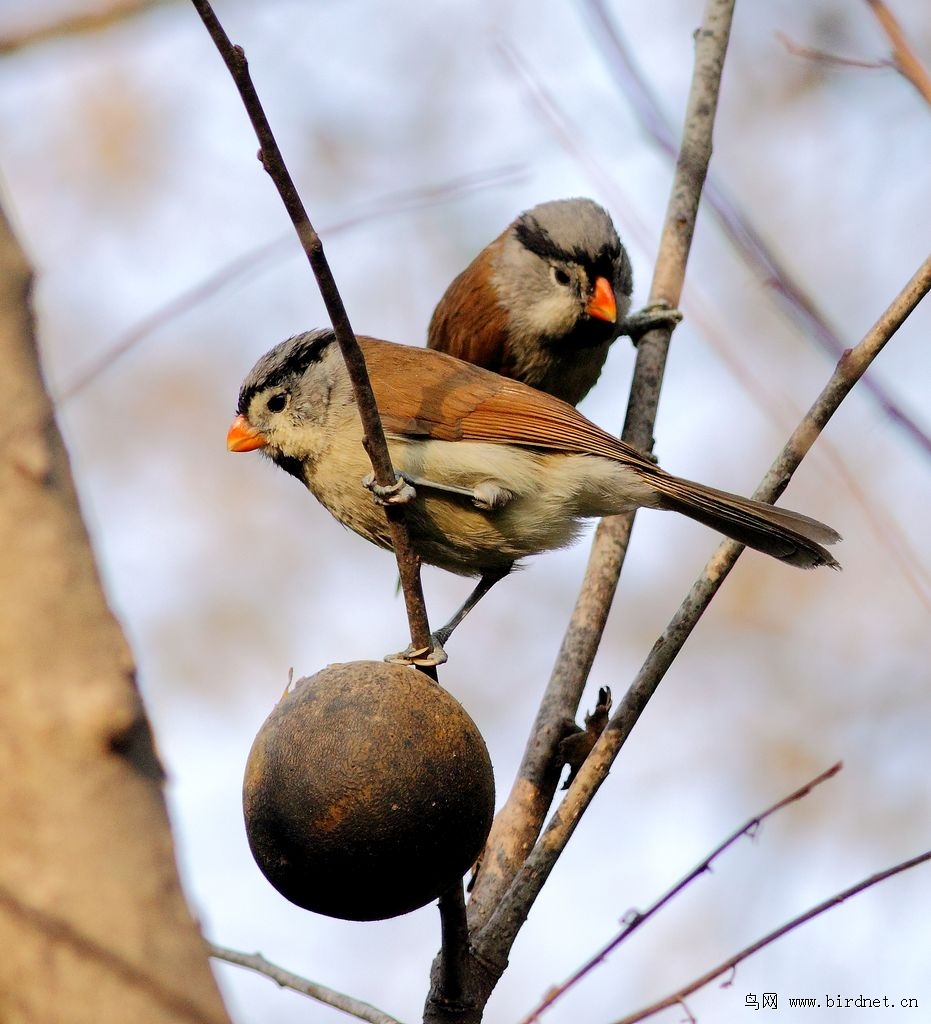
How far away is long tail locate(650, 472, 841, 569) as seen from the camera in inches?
139

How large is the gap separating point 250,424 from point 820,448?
2.26m

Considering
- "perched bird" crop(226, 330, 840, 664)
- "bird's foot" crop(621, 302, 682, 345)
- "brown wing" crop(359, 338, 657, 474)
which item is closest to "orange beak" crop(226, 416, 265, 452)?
"perched bird" crop(226, 330, 840, 664)

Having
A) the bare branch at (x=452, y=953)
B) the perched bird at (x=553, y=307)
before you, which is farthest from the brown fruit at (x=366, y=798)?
the perched bird at (x=553, y=307)

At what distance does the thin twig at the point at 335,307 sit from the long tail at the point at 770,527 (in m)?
1.20

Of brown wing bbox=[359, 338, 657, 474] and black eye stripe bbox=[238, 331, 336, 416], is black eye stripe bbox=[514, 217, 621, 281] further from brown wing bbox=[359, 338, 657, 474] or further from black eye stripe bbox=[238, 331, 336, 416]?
black eye stripe bbox=[238, 331, 336, 416]

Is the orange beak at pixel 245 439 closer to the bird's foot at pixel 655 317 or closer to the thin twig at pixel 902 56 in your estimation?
the bird's foot at pixel 655 317

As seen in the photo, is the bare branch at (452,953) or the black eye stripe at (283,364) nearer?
the bare branch at (452,953)

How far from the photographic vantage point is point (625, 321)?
5066mm

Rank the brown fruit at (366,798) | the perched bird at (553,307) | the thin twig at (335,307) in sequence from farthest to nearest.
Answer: the perched bird at (553,307) → the brown fruit at (366,798) → the thin twig at (335,307)

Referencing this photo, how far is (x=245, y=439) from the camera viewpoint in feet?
13.9

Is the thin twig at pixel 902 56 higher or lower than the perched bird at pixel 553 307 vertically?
lower

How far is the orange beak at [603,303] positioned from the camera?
4914 millimetres

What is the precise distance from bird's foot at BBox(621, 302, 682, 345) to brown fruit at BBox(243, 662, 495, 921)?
2.70 meters

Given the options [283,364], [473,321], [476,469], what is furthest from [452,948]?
[473,321]
